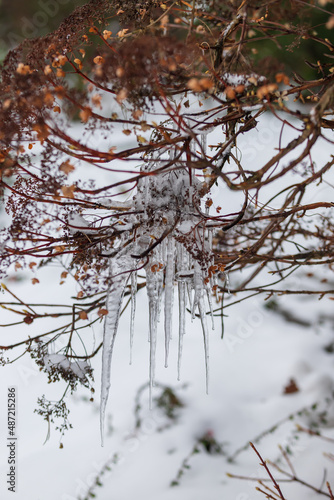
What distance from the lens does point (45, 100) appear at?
645mm

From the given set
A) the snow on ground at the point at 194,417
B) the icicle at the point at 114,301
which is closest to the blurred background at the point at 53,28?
the snow on ground at the point at 194,417

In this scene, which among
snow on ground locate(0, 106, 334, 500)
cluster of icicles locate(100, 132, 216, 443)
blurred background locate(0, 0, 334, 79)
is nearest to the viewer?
cluster of icicles locate(100, 132, 216, 443)

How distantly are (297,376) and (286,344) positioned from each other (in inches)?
9.3

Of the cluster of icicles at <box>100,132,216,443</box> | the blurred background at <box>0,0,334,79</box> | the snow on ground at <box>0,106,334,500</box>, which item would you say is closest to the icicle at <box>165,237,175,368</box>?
the cluster of icicles at <box>100,132,216,443</box>

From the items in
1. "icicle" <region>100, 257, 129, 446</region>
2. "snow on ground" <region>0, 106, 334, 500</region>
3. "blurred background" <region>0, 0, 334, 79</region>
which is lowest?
"snow on ground" <region>0, 106, 334, 500</region>

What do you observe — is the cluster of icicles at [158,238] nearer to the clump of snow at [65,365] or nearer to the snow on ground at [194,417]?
the clump of snow at [65,365]

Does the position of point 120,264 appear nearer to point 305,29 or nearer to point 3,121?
point 3,121

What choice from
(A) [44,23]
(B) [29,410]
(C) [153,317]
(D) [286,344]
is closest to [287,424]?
(D) [286,344]

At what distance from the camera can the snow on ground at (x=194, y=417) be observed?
2414mm

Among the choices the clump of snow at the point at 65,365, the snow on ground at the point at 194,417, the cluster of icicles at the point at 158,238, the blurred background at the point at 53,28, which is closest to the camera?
the cluster of icicles at the point at 158,238

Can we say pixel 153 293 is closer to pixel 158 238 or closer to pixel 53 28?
pixel 158 238

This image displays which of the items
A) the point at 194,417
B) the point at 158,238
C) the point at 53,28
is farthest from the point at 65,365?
the point at 53,28

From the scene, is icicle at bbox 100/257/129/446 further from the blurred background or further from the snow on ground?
the blurred background

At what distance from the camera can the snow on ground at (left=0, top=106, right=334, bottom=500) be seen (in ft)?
7.92
